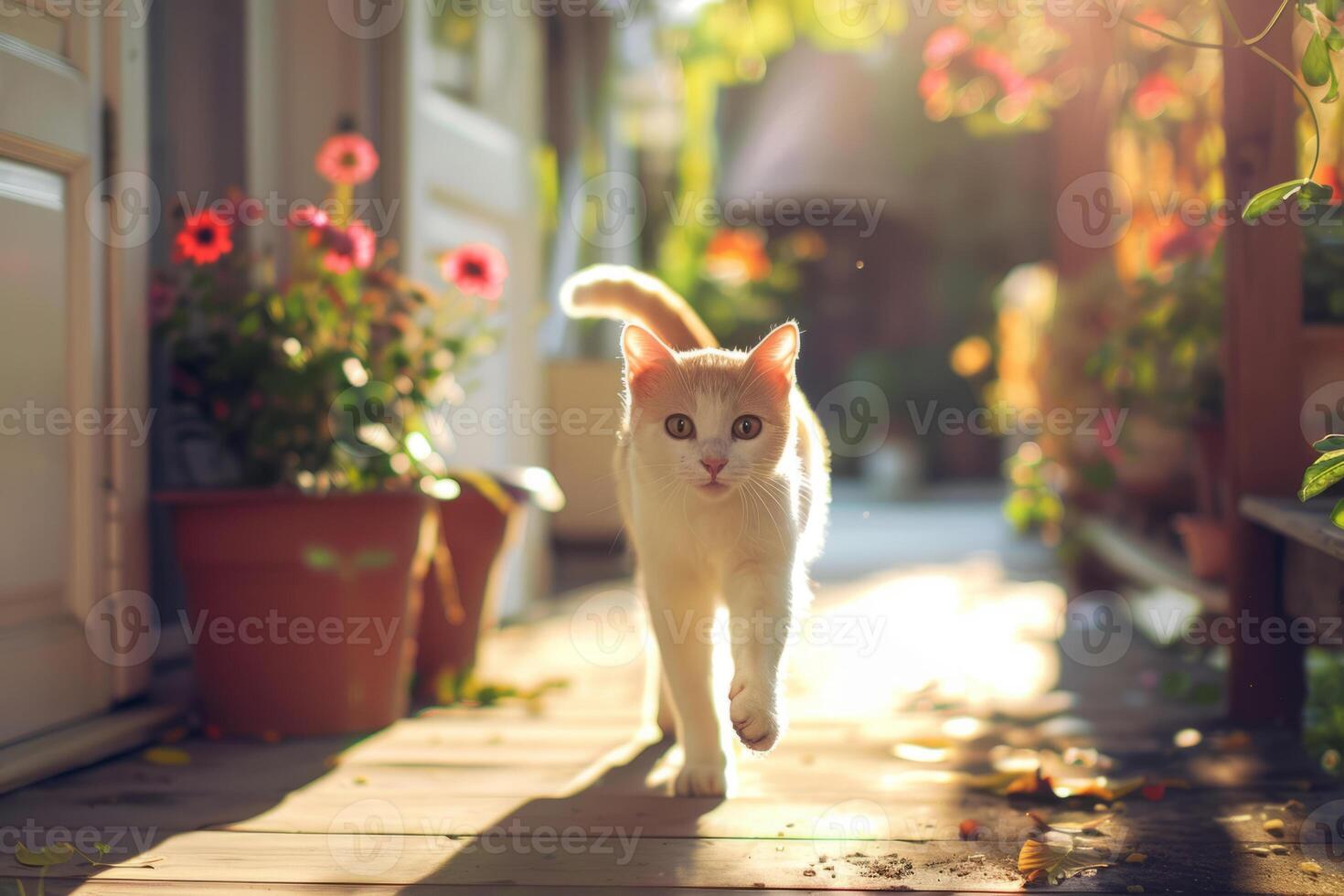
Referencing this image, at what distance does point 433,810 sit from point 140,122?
53.9 inches

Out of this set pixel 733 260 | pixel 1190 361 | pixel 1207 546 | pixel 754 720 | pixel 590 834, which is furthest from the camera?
pixel 733 260

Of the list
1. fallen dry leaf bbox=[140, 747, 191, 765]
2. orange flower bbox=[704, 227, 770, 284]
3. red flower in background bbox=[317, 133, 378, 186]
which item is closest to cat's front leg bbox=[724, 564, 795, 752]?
fallen dry leaf bbox=[140, 747, 191, 765]

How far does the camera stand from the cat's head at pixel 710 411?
1.50 m

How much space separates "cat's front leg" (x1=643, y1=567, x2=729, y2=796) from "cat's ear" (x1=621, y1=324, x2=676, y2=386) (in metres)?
0.29

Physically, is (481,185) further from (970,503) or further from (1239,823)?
(970,503)

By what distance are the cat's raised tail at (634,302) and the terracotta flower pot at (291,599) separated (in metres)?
0.49

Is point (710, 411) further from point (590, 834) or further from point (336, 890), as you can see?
point (336, 890)

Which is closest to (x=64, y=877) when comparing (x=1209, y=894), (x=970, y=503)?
(x=1209, y=894)

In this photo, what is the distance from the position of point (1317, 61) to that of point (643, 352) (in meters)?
0.87

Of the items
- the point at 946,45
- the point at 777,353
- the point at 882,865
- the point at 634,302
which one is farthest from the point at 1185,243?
the point at 882,865

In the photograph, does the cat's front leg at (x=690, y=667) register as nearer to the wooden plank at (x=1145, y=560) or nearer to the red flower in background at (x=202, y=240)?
the red flower in background at (x=202, y=240)

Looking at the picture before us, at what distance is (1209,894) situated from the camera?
126 cm

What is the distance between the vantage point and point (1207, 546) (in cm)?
248

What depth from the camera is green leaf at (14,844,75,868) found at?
137 cm
